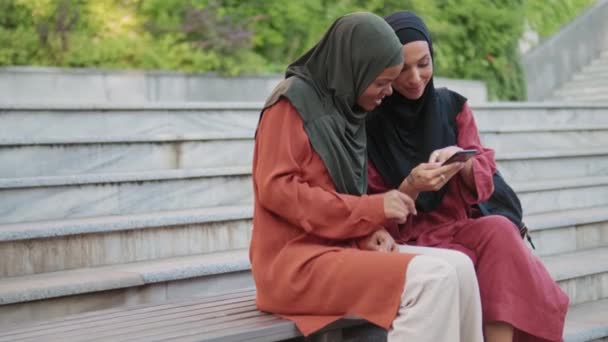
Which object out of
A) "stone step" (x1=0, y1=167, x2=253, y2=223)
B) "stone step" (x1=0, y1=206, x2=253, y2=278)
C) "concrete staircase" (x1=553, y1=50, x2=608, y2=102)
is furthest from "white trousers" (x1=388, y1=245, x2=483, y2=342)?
"concrete staircase" (x1=553, y1=50, x2=608, y2=102)

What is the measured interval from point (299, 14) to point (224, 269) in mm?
4180

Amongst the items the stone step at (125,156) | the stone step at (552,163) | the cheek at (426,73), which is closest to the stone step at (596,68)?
the stone step at (552,163)

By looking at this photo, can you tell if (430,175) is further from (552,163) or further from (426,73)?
(552,163)

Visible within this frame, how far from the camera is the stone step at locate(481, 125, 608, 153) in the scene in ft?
22.4

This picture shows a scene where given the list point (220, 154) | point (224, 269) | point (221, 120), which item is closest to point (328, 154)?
point (224, 269)

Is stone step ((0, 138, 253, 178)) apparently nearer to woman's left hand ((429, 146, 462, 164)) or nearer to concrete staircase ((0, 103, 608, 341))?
concrete staircase ((0, 103, 608, 341))

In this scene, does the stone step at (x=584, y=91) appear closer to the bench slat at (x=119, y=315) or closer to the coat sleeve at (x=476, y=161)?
the coat sleeve at (x=476, y=161)

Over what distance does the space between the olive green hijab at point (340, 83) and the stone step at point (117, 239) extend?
1415mm

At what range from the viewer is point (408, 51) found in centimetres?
363

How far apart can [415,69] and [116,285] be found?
1.50 metres

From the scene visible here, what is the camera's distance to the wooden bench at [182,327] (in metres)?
3.13

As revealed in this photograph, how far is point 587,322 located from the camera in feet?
15.4

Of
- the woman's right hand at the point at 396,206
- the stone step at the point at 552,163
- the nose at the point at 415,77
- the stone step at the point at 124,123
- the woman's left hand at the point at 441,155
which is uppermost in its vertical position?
the nose at the point at 415,77

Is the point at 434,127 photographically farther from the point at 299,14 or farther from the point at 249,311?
the point at 299,14
